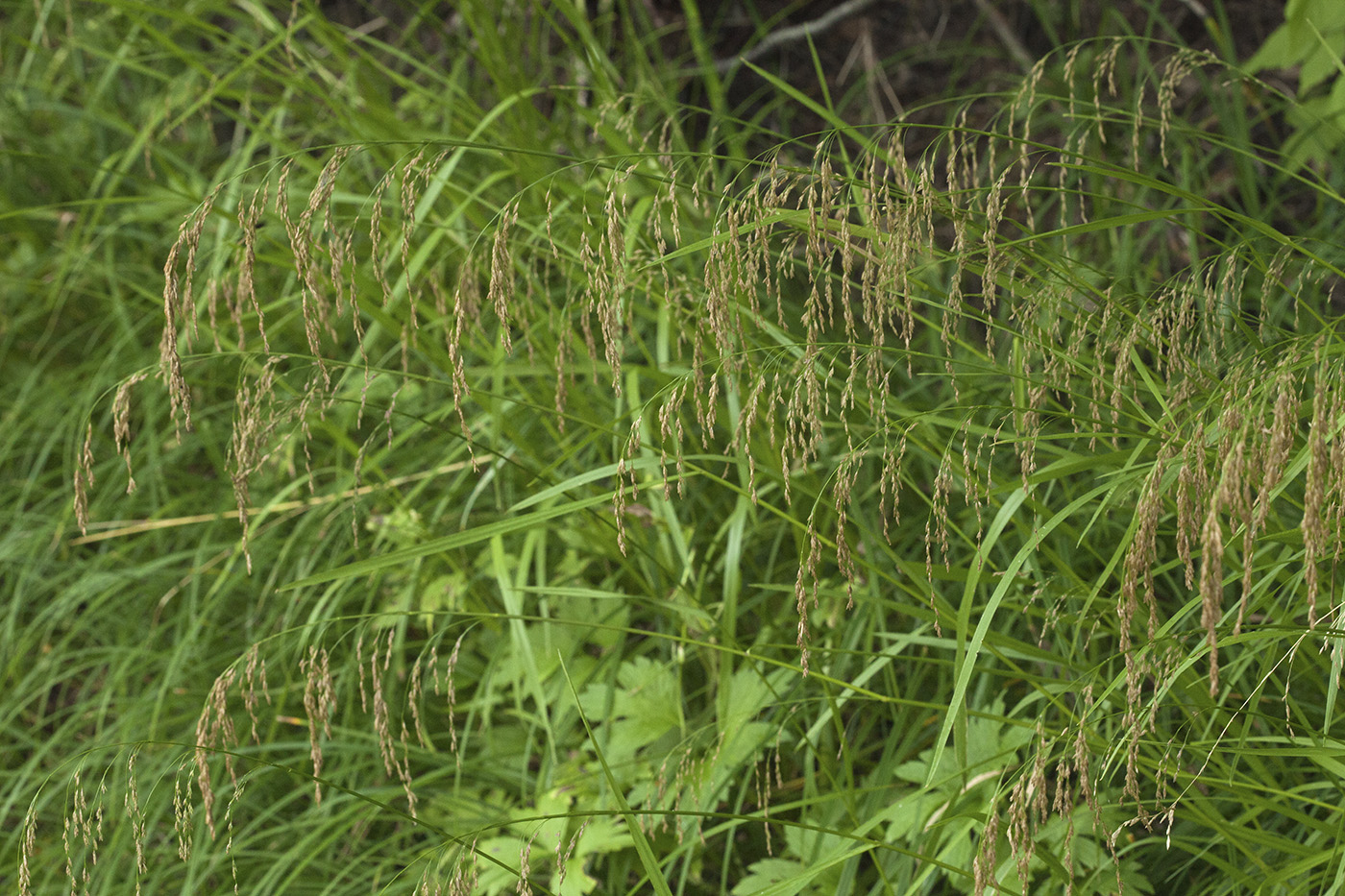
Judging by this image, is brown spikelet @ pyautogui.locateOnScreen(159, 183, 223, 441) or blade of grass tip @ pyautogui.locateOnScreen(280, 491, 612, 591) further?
blade of grass tip @ pyautogui.locateOnScreen(280, 491, 612, 591)

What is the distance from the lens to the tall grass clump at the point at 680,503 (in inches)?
46.7

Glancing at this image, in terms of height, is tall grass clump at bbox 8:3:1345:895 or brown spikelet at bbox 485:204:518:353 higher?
brown spikelet at bbox 485:204:518:353

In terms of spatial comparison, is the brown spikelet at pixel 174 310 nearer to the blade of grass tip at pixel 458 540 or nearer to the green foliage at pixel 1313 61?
the blade of grass tip at pixel 458 540

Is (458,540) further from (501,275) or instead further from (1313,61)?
(1313,61)

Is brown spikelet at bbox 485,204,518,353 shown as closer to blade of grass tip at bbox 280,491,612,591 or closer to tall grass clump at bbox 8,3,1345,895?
tall grass clump at bbox 8,3,1345,895

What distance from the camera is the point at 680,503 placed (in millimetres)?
2094

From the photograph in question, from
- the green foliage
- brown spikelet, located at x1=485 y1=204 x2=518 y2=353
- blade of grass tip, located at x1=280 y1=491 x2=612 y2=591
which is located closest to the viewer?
brown spikelet, located at x1=485 y1=204 x2=518 y2=353

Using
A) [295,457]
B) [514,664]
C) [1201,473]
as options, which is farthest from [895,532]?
[295,457]

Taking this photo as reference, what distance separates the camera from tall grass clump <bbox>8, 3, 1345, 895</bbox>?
1.19 meters

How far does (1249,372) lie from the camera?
1184mm

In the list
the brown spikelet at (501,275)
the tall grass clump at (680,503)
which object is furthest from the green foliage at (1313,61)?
the brown spikelet at (501,275)

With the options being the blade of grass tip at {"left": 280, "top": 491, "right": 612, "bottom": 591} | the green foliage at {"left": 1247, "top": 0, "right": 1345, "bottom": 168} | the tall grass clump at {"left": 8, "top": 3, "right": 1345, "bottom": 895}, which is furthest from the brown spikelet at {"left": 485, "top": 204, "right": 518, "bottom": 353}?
the green foliage at {"left": 1247, "top": 0, "right": 1345, "bottom": 168}

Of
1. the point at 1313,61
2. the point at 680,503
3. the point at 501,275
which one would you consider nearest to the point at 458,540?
the point at 501,275

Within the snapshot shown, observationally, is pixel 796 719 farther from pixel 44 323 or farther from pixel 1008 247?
pixel 44 323
